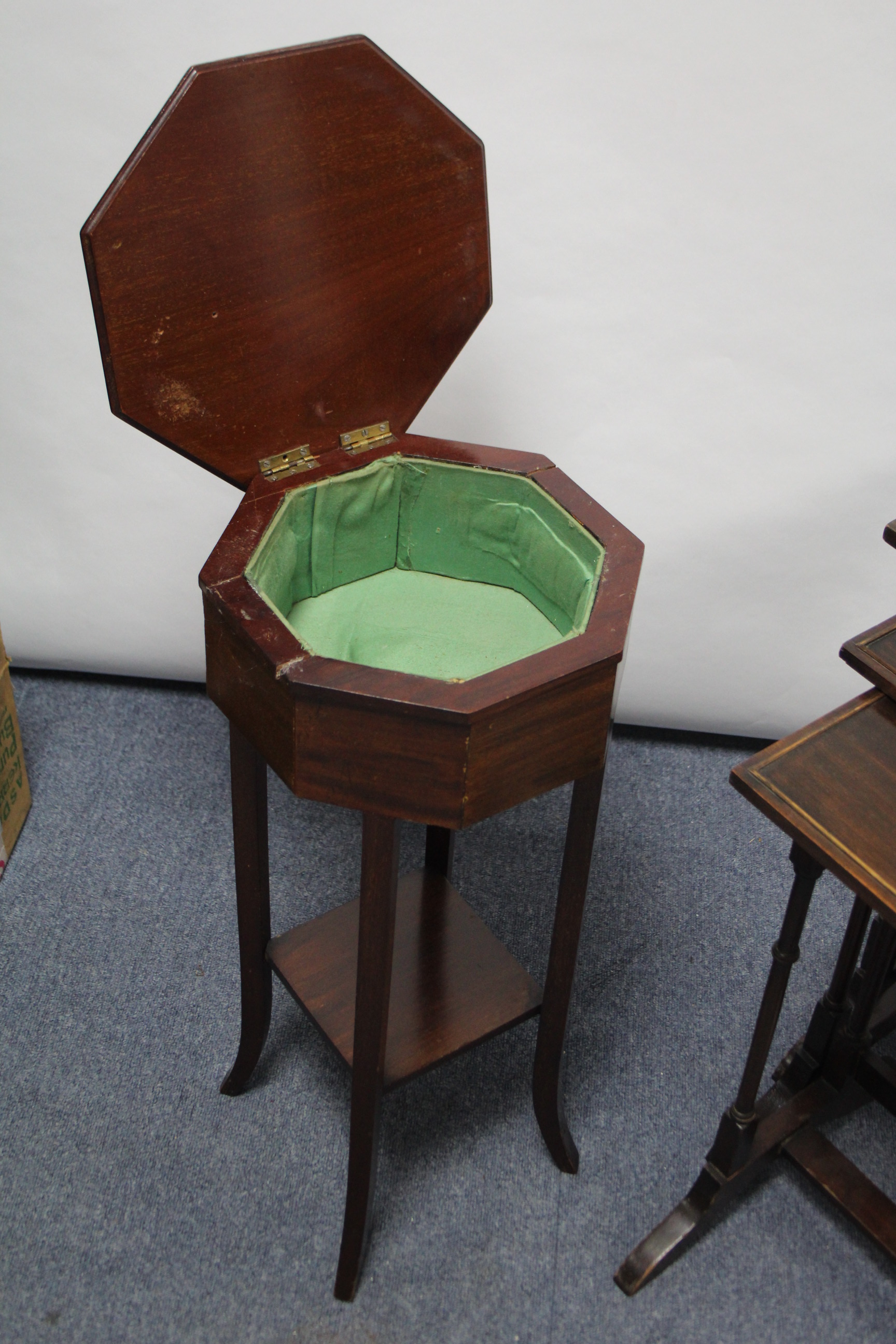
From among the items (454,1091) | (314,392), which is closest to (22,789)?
(454,1091)

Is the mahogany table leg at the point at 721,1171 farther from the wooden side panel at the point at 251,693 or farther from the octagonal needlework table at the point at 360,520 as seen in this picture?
the wooden side panel at the point at 251,693

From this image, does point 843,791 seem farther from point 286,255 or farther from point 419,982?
point 286,255

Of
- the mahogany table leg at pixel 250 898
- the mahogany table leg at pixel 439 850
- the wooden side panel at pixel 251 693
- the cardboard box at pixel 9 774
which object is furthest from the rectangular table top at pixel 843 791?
the cardboard box at pixel 9 774

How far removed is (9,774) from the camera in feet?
7.98

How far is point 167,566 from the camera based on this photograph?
8.78ft

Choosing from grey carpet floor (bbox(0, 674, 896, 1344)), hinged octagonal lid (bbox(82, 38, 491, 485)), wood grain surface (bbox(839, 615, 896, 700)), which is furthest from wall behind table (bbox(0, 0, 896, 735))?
wood grain surface (bbox(839, 615, 896, 700))

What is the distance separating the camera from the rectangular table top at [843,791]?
52.7 inches

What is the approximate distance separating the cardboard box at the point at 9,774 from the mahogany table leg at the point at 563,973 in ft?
3.71

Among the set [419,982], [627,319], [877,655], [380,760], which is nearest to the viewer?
[380,760]

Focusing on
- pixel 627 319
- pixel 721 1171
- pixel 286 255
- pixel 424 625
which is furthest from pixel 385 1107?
pixel 627 319

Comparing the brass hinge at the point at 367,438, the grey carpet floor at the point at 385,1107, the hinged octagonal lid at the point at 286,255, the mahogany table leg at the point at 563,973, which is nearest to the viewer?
the hinged octagonal lid at the point at 286,255

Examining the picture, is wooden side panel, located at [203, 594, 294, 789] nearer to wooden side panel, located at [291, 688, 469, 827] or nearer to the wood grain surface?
wooden side panel, located at [291, 688, 469, 827]

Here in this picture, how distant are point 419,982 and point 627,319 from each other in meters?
1.24

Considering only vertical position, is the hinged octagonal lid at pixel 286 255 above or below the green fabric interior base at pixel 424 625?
above
